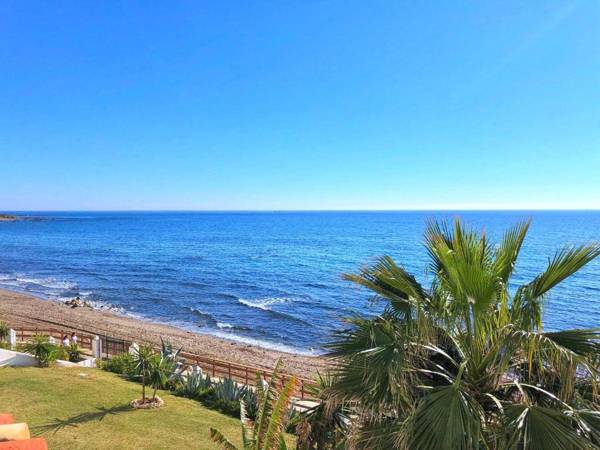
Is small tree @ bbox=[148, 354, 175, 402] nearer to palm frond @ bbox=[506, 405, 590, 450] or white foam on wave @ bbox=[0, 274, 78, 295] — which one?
palm frond @ bbox=[506, 405, 590, 450]

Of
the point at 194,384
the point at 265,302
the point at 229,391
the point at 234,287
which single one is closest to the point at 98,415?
the point at 194,384

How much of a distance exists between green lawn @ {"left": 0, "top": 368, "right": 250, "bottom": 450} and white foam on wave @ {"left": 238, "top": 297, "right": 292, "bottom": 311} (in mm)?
23509

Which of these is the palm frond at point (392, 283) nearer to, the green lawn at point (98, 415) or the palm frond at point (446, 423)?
the palm frond at point (446, 423)

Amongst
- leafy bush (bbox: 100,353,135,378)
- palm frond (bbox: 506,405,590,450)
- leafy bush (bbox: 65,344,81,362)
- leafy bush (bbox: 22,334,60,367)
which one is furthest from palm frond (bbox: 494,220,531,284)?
leafy bush (bbox: 65,344,81,362)

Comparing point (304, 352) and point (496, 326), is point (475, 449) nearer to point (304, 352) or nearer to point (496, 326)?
point (496, 326)

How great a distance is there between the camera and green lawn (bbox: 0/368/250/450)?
364 inches

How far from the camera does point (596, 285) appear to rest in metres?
→ 43.8

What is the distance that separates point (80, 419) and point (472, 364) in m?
9.76

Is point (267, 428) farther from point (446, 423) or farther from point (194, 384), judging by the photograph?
point (194, 384)

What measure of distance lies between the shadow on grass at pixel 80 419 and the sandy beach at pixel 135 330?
1140 cm

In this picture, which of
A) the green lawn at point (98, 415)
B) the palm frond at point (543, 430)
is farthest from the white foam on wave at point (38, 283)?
the palm frond at point (543, 430)

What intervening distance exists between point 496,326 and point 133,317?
33361 mm

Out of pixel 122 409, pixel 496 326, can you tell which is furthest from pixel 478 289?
pixel 122 409


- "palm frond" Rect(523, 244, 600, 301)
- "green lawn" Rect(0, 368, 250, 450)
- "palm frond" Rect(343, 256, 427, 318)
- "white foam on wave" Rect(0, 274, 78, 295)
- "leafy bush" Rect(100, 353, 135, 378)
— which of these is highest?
"palm frond" Rect(523, 244, 600, 301)
